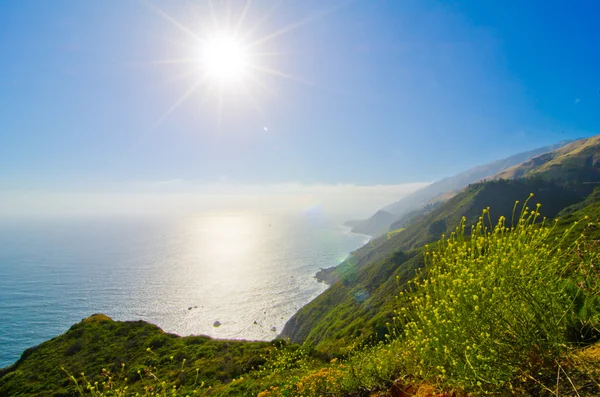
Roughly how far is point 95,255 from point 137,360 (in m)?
200

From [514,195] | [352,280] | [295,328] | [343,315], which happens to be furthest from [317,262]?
[514,195]

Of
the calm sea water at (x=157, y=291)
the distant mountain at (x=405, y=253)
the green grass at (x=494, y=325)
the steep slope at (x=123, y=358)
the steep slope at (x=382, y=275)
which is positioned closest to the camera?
the green grass at (x=494, y=325)

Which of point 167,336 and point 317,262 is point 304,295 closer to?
point 317,262

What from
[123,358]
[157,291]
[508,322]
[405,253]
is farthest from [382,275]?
[157,291]

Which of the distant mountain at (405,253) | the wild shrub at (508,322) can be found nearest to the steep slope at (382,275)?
the distant mountain at (405,253)

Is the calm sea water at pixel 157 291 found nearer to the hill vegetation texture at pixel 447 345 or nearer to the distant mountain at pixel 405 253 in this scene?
the distant mountain at pixel 405 253

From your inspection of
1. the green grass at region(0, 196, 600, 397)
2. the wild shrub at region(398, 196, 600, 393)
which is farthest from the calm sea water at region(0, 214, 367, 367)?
the wild shrub at region(398, 196, 600, 393)

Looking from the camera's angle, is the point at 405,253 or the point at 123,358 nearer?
the point at 123,358

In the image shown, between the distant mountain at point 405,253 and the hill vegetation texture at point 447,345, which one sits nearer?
the hill vegetation texture at point 447,345

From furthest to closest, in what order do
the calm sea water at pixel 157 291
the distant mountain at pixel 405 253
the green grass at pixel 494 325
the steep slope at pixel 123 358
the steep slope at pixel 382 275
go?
the calm sea water at pixel 157 291 → the distant mountain at pixel 405 253 → the steep slope at pixel 382 275 → the steep slope at pixel 123 358 → the green grass at pixel 494 325

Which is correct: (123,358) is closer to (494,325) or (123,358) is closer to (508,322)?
(494,325)

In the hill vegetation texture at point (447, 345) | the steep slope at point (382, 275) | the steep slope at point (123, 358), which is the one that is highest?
the hill vegetation texture at point (447, 345)

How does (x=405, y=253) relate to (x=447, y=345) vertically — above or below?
below

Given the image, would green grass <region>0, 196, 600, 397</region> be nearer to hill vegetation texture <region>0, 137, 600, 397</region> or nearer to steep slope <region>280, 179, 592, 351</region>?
hill vegetation texture <region>0, 137, 600, 397</region>
